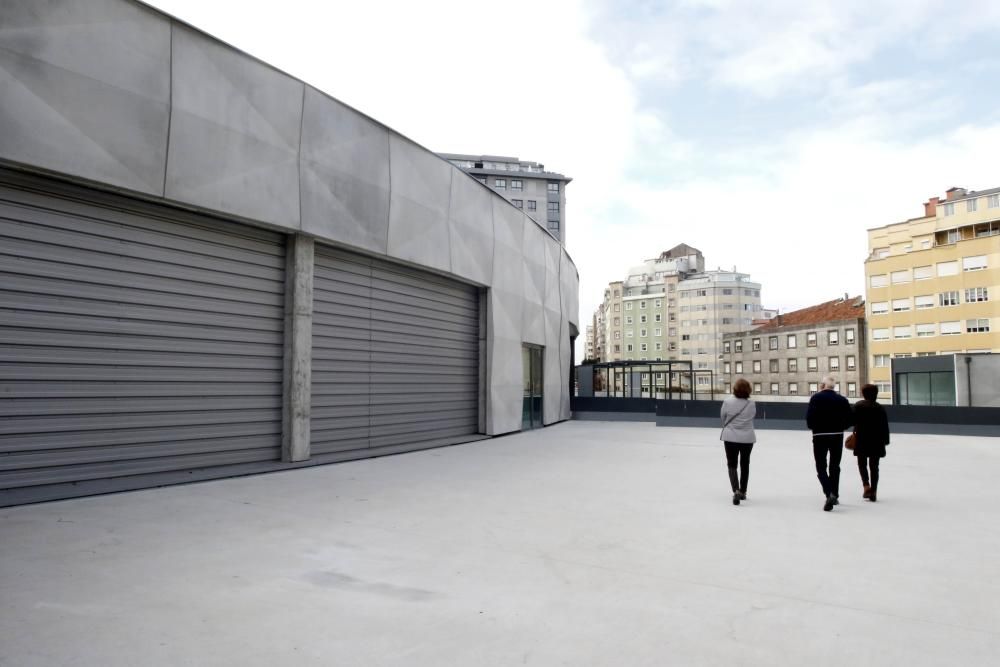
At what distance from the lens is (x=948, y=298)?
189 ft

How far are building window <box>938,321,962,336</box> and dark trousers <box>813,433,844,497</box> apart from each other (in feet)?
200

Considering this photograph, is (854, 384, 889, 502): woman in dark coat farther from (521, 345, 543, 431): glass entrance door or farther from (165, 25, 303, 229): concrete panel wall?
(521, 345, 543, 431): glass entrance door

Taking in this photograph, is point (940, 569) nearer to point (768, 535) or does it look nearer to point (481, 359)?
point (768, 535)

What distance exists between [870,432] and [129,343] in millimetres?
9535

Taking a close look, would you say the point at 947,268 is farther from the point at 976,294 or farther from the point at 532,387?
the point at 532,387

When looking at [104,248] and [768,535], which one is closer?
[768,535]

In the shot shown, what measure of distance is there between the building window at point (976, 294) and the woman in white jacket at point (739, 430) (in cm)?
6089

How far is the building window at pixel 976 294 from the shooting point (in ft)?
181

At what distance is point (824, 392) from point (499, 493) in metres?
4.17

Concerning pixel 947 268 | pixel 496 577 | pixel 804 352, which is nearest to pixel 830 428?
pixel 496 577

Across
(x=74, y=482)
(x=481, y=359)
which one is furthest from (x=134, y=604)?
(x=481, y=359)

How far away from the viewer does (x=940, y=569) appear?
5.02m

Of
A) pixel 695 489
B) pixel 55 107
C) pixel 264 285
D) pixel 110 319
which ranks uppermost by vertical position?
Result: pixel 55 107

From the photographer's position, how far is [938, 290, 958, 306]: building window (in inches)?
2245
